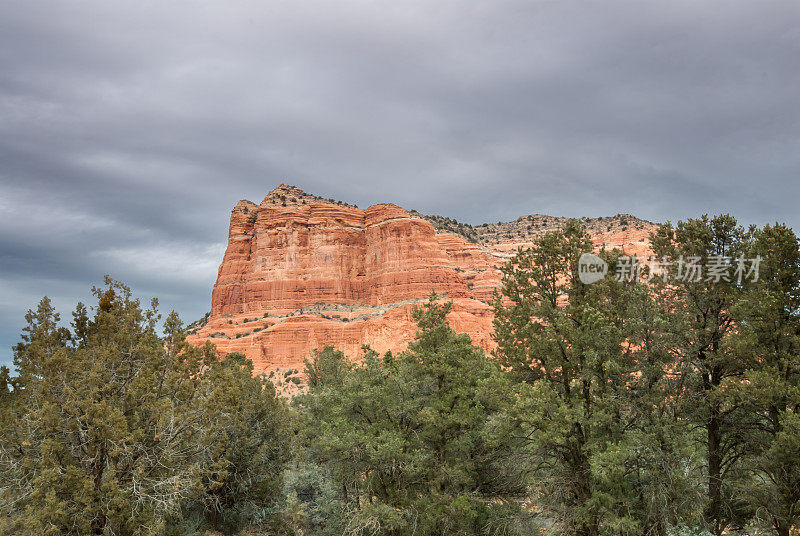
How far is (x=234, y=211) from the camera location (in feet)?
332

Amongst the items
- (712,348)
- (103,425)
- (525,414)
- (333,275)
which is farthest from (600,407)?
(333,275)

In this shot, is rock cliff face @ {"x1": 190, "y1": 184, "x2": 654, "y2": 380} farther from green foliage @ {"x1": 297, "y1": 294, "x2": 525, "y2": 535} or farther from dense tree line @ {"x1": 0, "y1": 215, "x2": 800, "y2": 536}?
dense tree line @ {"x1": 0, "y1": 215, "x2": 800, "y2": 536}

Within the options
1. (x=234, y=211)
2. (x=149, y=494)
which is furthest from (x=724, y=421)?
(x=234, y=211)

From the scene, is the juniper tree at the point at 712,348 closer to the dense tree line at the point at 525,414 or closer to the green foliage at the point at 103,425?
the dense tree line at the point at 525,414

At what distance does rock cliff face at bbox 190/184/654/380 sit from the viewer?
79.8m

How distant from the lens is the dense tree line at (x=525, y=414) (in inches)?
516

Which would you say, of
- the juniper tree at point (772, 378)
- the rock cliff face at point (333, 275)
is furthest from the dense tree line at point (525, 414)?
the rock cliff face at point (333, 275)

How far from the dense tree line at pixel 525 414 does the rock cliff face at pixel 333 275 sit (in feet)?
191

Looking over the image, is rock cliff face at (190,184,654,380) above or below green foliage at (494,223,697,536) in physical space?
above

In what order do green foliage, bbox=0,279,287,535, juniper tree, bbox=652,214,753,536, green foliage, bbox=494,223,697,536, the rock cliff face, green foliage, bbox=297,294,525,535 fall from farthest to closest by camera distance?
the rock cliff face → green foliage, bbox=297,294,525,535 → juniper tree, bbox=652,214,753,536 → green foliage, bbox=494,223,697,536 → green foliage, bbox=0,279,287,535

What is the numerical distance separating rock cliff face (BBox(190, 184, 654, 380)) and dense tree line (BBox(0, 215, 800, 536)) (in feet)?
191

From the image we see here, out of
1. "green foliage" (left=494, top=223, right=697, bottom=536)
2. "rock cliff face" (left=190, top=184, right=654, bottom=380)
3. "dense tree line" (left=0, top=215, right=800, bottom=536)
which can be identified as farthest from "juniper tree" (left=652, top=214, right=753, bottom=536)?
"rock cliff face" (left=190, top=184, right=654, bottom=380)

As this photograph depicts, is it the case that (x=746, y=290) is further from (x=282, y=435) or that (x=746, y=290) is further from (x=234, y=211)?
(x=234, y=211)

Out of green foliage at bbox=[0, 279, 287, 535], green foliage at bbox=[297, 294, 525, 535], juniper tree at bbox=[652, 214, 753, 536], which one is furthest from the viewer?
green foliage at bbox=[297, 294, 525, 535]
